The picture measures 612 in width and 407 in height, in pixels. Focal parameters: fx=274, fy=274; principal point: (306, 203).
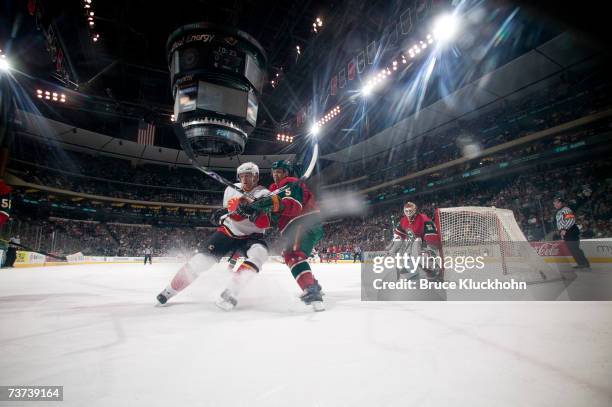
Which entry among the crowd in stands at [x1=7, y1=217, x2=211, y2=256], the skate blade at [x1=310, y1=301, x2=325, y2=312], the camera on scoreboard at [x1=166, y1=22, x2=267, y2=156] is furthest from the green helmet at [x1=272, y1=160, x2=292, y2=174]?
the crowd in stands at [x1=7, y1=217, x2=211, y2=256]

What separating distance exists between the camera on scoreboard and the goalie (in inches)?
136

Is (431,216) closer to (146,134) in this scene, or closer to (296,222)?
(146,134)

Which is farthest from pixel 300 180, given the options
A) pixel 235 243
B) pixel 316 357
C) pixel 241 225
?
pixel 316 357

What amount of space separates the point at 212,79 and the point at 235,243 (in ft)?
10.5

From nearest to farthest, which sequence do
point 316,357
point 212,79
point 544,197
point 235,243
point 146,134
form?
point 316,357, point 235,243, point 212,79, point 544,197, point 146,134

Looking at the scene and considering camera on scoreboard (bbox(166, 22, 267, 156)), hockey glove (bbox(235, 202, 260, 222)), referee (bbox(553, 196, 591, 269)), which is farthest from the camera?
referee (bbox(553, 196, 591, 269))

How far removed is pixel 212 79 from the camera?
4.81 m

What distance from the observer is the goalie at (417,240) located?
4.45 metres

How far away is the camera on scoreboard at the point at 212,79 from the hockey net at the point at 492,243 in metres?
3.97

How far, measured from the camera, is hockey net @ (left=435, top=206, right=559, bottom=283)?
14.7ft

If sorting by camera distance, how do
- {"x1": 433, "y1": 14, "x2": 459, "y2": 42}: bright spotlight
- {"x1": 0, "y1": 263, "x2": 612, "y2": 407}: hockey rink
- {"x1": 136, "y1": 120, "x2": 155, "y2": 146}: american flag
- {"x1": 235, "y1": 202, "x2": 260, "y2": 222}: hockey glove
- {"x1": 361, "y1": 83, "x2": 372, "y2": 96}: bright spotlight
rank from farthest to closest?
{"x1": 136, "y1": 120, "x2": 155, "y2": 146}: american flag, {"x1": 361, "y1": 83, "x2": 372, "y2": 96}: bright spotlight, {"x1": 433, "y1": 14, "x2": 459, "y2": 42}: bright spotlight, {"x1": 235, "y1": 202, "x2": 260, "y2": 222}: hockey glove, {"x1": 0, "y1": 263, "x2": 612, "y2": 407}: hockey rink

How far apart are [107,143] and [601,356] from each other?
1143 inches

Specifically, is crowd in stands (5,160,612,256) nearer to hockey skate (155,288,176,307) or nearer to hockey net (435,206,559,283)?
hockey net (435,206,559,283)

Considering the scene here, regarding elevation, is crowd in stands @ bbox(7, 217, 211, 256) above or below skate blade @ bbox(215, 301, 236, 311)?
above
